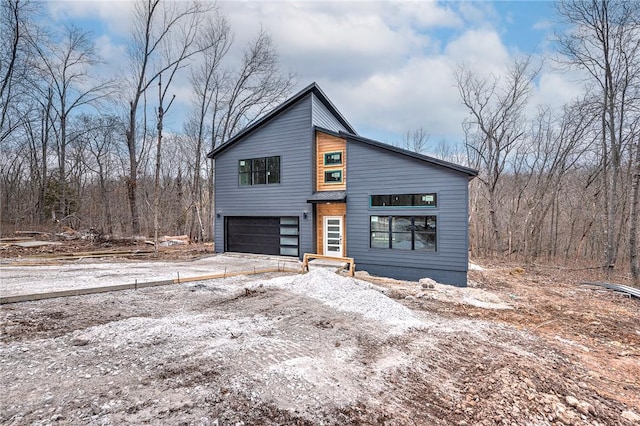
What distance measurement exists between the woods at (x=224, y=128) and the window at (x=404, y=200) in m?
6.92

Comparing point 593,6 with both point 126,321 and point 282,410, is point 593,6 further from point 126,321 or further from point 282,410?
point 126,321

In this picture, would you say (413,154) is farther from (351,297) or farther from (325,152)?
(351,297)

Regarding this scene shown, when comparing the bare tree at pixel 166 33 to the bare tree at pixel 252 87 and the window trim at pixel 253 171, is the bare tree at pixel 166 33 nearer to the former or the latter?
the bare tree at pixel 252 87

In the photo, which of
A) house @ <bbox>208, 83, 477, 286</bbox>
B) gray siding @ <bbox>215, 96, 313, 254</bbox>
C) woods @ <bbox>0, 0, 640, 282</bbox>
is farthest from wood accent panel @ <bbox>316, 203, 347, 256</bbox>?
woods @ <bbox>0, 0, 640, 282</bbox>

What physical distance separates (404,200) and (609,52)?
1056 cm

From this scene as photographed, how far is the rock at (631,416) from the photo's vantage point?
263 cm

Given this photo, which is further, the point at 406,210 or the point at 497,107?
the point at 497,107

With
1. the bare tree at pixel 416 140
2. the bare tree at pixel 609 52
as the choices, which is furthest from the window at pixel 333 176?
the bare tree at pixel 416 140

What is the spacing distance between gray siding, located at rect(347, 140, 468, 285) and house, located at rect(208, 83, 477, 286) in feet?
0.10

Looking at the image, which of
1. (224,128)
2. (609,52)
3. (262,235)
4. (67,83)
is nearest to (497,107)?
(609,52)

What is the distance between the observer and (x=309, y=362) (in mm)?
3525

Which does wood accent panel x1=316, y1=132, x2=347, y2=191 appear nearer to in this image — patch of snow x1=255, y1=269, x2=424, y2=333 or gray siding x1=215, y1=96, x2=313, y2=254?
gray siding x1=215, y1=96, x2=313, y2=254

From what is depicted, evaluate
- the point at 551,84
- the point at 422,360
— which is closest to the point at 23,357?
the point at 422,360

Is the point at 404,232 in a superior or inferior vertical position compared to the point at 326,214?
inferior
